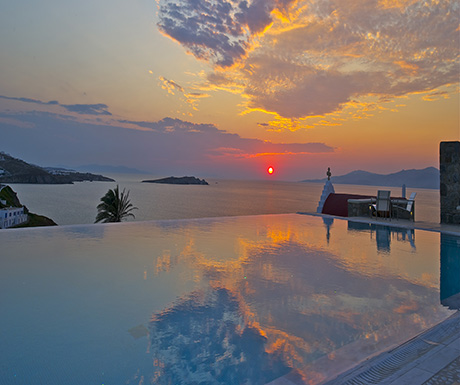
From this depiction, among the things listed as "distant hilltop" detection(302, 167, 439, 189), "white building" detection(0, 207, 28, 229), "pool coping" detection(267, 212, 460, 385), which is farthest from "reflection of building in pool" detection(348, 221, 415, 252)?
"distant hilltop" detection(302, 167, 439, 189)

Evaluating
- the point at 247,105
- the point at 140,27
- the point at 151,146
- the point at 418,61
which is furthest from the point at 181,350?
the point at 151,146

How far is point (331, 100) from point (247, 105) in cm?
566

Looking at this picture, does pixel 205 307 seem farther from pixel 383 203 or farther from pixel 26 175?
pixel 26 175

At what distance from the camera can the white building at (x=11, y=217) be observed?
118 feet

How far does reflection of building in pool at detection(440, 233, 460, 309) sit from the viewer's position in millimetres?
4367

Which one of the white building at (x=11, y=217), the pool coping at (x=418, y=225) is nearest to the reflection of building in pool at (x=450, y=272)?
the pool coping at (x=418, y=225)

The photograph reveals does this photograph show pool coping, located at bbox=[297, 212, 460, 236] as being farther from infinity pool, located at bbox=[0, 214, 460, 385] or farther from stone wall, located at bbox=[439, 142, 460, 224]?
infinity pool, located at bbox=[0, 214, 460, 385]

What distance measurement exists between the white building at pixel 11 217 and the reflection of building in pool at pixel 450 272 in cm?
4288

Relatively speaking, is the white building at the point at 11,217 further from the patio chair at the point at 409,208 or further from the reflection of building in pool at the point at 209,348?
the reflection of building in pool at the point at 209,348

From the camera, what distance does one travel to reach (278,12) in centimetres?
1315

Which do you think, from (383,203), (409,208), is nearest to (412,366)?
(383,203)

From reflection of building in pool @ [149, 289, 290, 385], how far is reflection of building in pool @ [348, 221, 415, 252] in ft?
18.7

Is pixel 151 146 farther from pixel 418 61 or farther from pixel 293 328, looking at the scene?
pixel 293 328

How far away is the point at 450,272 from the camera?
5922mm
